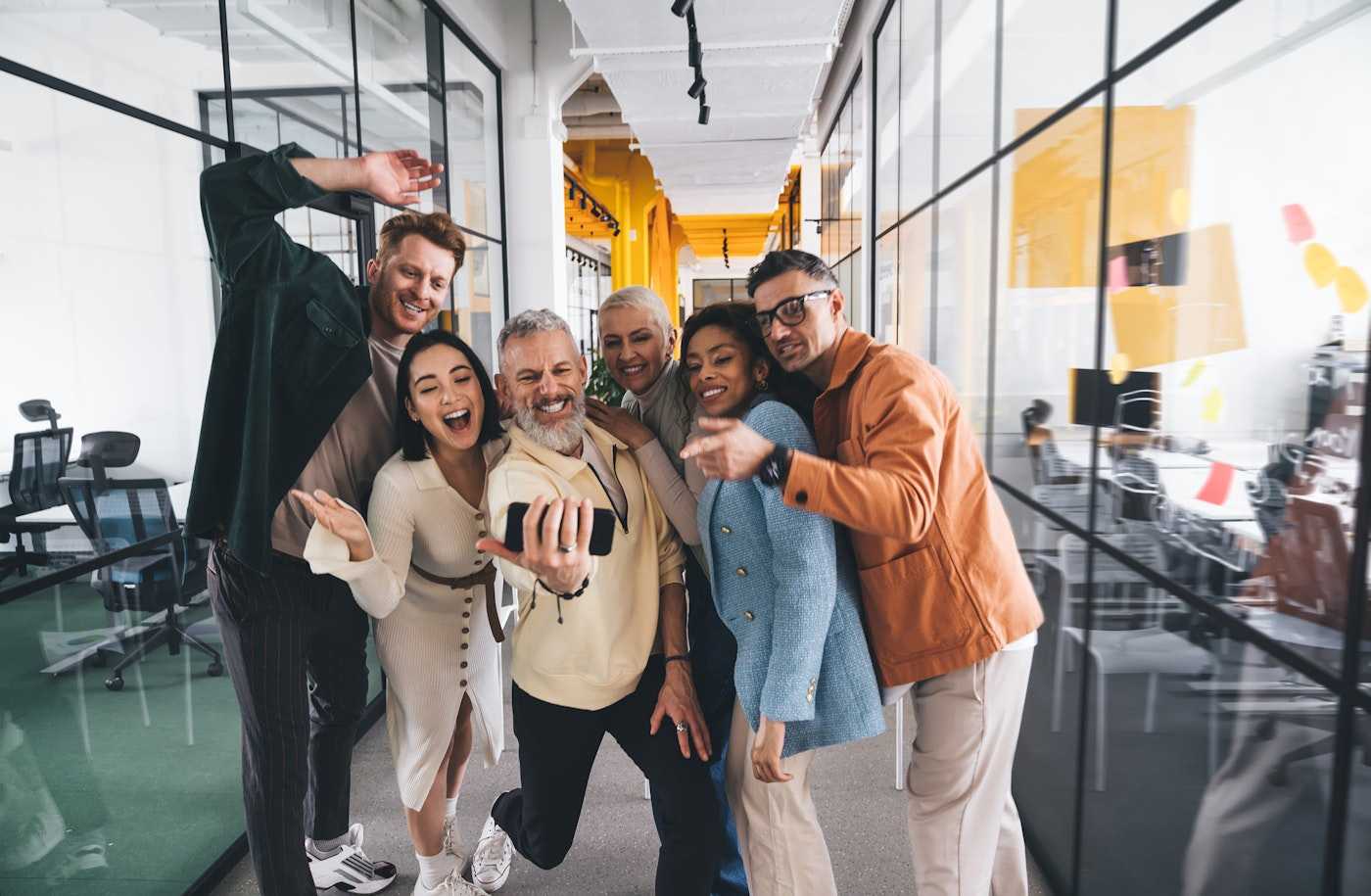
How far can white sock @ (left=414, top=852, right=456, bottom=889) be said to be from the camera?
92.2 inches

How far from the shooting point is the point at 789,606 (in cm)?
162

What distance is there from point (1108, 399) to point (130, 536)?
2672 mm

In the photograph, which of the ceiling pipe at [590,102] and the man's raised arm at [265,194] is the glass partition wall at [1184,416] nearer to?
the man's raised arm at [265,194]

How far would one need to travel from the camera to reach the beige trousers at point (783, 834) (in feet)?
5.97

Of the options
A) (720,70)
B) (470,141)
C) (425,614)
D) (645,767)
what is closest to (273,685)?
(425,614)

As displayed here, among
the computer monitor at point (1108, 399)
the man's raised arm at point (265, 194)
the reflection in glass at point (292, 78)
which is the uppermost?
the reflection in glass at point (292, 78)

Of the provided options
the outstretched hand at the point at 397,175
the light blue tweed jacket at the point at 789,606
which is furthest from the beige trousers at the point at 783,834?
the outstretched hand at the point at 397,175

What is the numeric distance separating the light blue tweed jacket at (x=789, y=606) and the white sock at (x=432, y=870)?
1202 mm

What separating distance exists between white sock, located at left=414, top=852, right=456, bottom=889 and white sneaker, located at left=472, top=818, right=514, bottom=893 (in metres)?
0.15

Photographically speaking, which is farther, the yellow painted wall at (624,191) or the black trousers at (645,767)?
the yellow painted wall at (624,191)

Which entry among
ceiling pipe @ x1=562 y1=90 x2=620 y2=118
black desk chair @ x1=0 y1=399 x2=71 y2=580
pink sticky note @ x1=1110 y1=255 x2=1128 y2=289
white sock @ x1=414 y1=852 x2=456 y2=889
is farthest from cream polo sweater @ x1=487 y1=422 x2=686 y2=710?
ceiling pipe @ x1=562 y1=90 x2=620 y2=118

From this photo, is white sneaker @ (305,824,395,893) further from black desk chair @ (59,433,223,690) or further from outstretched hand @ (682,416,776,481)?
outstretched hand @ (682,416,776,481)

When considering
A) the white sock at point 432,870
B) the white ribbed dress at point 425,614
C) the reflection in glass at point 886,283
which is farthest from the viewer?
the reflection in glass at point 886,283

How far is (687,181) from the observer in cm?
830
